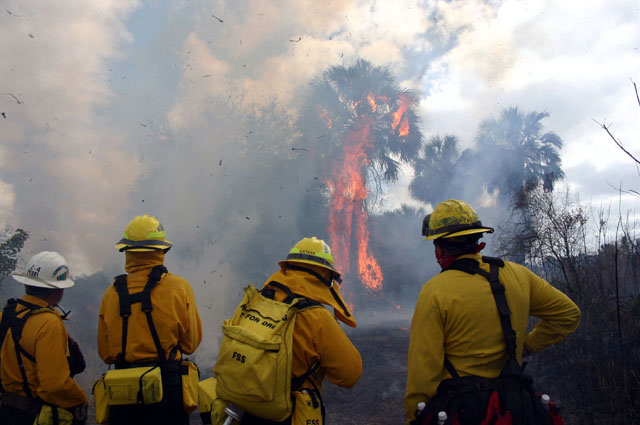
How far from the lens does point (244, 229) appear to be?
20.3 metres

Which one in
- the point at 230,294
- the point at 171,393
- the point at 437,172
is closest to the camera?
the point at 171,393

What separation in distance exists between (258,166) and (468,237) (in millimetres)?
18931

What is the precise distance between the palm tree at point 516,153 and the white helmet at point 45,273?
24.0m

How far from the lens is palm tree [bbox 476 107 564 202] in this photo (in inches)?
919

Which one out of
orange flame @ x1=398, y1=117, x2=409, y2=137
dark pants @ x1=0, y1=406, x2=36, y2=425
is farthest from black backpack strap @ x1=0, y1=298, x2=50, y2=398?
orange flame @ x1=398, y1=117, x2=409, y2=137

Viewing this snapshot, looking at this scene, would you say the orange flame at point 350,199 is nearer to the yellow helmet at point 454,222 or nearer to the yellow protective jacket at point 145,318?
the yellow protective jacket at point 145,318

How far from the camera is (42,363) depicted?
10.1ft

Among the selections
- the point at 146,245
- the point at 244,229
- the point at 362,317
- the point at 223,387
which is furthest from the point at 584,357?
the point at 362,317

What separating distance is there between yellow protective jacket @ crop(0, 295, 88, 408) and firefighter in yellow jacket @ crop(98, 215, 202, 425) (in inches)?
12.4

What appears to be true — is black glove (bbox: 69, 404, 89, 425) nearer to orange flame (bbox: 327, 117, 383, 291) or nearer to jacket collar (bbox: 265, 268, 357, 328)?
jacket collar (bbox: 265, 268, 357, 328)

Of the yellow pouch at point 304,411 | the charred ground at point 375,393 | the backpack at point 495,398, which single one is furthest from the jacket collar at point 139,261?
the charred ground at point 375,393

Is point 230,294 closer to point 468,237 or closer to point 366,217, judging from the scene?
point 366,217

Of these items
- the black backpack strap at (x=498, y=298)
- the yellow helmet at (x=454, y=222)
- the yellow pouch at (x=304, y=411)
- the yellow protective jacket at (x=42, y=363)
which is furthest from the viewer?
the yellow protective jacket at (x=42, y=363)

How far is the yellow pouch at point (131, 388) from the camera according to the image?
2.96 m
